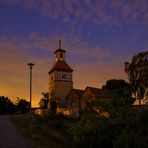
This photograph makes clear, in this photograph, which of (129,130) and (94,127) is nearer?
(129,130)

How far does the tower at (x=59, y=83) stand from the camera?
63.0 meters

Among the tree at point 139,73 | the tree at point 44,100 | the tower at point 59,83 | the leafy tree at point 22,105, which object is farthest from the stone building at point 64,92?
the tree at point 44,100

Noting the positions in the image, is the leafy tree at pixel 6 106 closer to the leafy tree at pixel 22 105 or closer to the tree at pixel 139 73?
the leafy tree at pixel 22 105

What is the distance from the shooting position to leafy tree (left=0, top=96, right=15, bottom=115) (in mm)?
81438

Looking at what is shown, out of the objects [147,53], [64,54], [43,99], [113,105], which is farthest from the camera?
[43,99]

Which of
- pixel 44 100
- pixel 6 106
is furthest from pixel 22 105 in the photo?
pixel 44 100

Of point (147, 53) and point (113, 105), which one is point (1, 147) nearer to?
point (113, 105)

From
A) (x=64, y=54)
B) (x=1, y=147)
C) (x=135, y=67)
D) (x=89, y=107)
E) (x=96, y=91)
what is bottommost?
(x=1, y=147)

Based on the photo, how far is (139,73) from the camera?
4916cm

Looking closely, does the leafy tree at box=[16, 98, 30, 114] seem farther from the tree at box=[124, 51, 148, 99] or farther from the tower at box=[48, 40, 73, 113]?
the tree at box=[124, 51, 148, 99]

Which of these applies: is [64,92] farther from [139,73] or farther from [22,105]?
[22,105]

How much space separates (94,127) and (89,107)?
2484 mm

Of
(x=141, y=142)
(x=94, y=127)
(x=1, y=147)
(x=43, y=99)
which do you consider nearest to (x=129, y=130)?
(x=141, y=142)

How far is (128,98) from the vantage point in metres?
19.5
